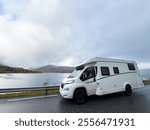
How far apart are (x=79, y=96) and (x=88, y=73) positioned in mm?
1534

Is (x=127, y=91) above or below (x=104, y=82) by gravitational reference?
below

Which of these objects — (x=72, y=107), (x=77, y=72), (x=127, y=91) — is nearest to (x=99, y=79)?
(x=77, y=72)

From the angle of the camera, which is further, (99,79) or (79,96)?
(99,79)

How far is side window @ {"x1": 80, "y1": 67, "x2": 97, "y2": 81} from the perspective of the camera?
7527 mm

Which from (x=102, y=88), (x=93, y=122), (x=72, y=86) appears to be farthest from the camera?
(x=102, y=88)

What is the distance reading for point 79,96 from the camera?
7.14 metres

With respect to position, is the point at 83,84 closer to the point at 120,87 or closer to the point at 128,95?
Result: the point at 120,87

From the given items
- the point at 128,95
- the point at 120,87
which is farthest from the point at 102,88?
the point at 128,95

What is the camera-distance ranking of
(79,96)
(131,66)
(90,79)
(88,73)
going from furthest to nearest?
(131,66) → (88,73) → (90,79) → (79,96)

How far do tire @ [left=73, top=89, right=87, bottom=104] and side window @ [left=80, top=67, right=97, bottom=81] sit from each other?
2.40 ft

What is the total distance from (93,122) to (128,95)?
5771mm

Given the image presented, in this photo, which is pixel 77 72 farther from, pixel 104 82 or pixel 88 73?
pixel 104 82

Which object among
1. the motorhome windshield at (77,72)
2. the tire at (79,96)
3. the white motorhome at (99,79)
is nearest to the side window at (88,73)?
the white motorhome at (99,79)

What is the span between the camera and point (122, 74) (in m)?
9.16
